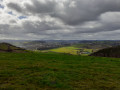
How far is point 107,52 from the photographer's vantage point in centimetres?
6506

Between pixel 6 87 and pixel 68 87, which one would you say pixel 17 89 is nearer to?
pixel 6 87

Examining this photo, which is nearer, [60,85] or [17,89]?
[17,89]

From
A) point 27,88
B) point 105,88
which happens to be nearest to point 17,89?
point 27,88

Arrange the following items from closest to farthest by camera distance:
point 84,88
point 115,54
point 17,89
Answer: point 17,89 → point 84,88 → point 115,54

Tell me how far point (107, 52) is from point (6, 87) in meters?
68.8

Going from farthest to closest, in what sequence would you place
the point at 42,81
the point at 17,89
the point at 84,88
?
the point at 42,81, the point at 84,88, the point at 17,89

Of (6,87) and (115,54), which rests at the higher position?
(6,87)

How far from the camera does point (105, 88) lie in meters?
9.15

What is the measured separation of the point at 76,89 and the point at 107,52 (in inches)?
2566

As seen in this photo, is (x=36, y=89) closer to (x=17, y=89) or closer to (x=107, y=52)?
(x=17, y=89)

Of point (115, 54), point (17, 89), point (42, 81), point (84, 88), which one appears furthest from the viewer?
point (115, 54)

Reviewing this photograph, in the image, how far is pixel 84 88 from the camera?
890cm

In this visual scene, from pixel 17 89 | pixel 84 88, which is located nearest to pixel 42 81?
pixel 17 89

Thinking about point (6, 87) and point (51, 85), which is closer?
point (6, 87)
